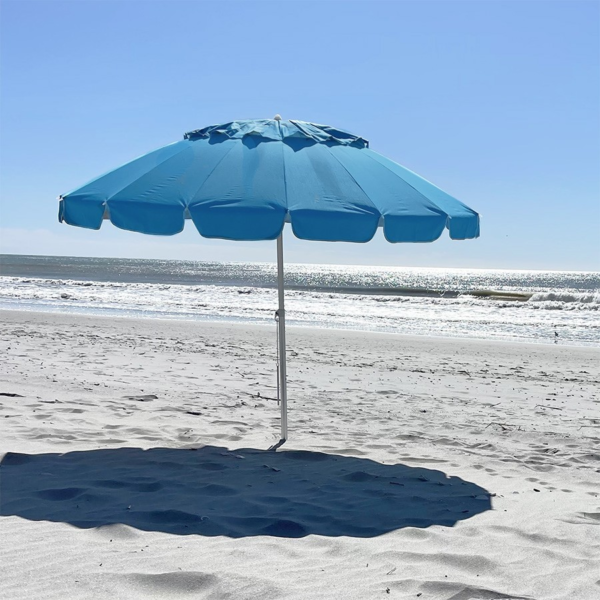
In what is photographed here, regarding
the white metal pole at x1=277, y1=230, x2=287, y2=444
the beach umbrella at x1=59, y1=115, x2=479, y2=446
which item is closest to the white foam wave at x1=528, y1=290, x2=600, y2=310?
the white metal pole at x1=277, y1=230, x2=287, y2=444

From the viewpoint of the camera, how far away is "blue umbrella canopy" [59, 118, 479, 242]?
142 inches

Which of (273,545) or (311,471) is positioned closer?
(273,545)

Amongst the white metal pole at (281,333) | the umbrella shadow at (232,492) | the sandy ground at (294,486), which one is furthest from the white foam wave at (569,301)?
the umbrella shadow at (232,492)

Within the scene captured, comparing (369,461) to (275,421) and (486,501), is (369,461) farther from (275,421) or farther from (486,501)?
(275,421)

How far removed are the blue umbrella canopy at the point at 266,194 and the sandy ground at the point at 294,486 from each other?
1.51 meters

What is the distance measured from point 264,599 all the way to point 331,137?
3.06 meters

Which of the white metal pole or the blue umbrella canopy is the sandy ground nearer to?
the white metal pole

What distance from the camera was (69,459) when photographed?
450cm

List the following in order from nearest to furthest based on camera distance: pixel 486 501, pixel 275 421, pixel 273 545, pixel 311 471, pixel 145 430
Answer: pixel 273 545
pixel 486 501
pixel 311 471
pixel 145 430
pixel 275 421

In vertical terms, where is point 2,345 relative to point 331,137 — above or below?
below

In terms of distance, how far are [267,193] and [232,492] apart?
175cm

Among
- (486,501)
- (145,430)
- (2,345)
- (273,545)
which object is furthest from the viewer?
(2,345)

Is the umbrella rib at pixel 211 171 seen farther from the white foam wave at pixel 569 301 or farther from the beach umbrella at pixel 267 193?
the white foam wave at pixel 569 301

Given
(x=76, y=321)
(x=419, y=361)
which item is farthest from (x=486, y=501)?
(x=76, y=321)
